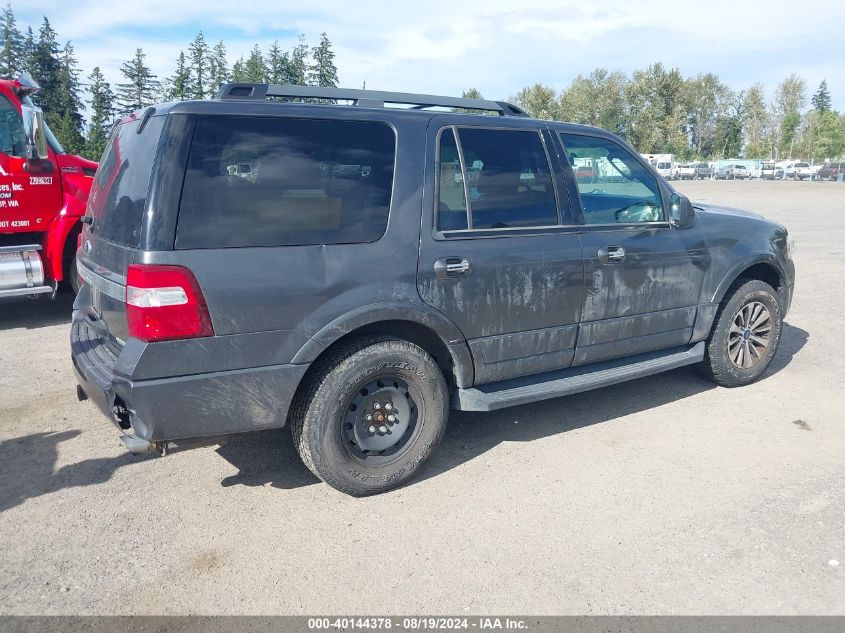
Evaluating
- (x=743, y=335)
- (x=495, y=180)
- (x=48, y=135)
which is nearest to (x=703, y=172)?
(x=743, y=335)

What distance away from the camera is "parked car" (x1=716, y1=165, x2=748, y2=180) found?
65.6 metres

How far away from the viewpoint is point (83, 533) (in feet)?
11.0

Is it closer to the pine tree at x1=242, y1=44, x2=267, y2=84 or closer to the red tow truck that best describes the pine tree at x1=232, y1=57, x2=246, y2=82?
the pine tree at x1=242, y1=44, x2=267, y2=84

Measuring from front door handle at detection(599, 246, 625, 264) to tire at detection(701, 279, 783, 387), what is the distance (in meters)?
1.30

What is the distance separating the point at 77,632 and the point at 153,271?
1.50 meters

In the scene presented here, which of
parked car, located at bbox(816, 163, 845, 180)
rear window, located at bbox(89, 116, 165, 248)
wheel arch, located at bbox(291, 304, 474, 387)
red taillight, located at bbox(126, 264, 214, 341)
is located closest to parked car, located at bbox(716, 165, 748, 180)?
parked car, located at bbox(816, 163, 845, 180)

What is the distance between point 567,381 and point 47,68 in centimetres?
4525

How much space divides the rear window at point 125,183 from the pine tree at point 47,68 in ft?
129

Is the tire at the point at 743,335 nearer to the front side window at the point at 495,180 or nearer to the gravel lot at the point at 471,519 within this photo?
the gravel lot at the point at 471,519

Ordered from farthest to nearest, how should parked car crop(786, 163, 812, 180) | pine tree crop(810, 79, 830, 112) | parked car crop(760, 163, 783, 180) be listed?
pine tree crop(810, 79, 830, 112)
parked car crop(760, 163, 783, 180)
parked car crop(786, 163, 812, 180)

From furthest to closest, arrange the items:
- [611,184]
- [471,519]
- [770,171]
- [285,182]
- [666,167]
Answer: [770,171] < [666,167] < [611,184] < [471,519] < [285,182]

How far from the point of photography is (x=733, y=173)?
65625 mm

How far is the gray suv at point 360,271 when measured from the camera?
126 inches

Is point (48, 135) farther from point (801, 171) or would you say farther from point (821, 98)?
point (821, 98)
